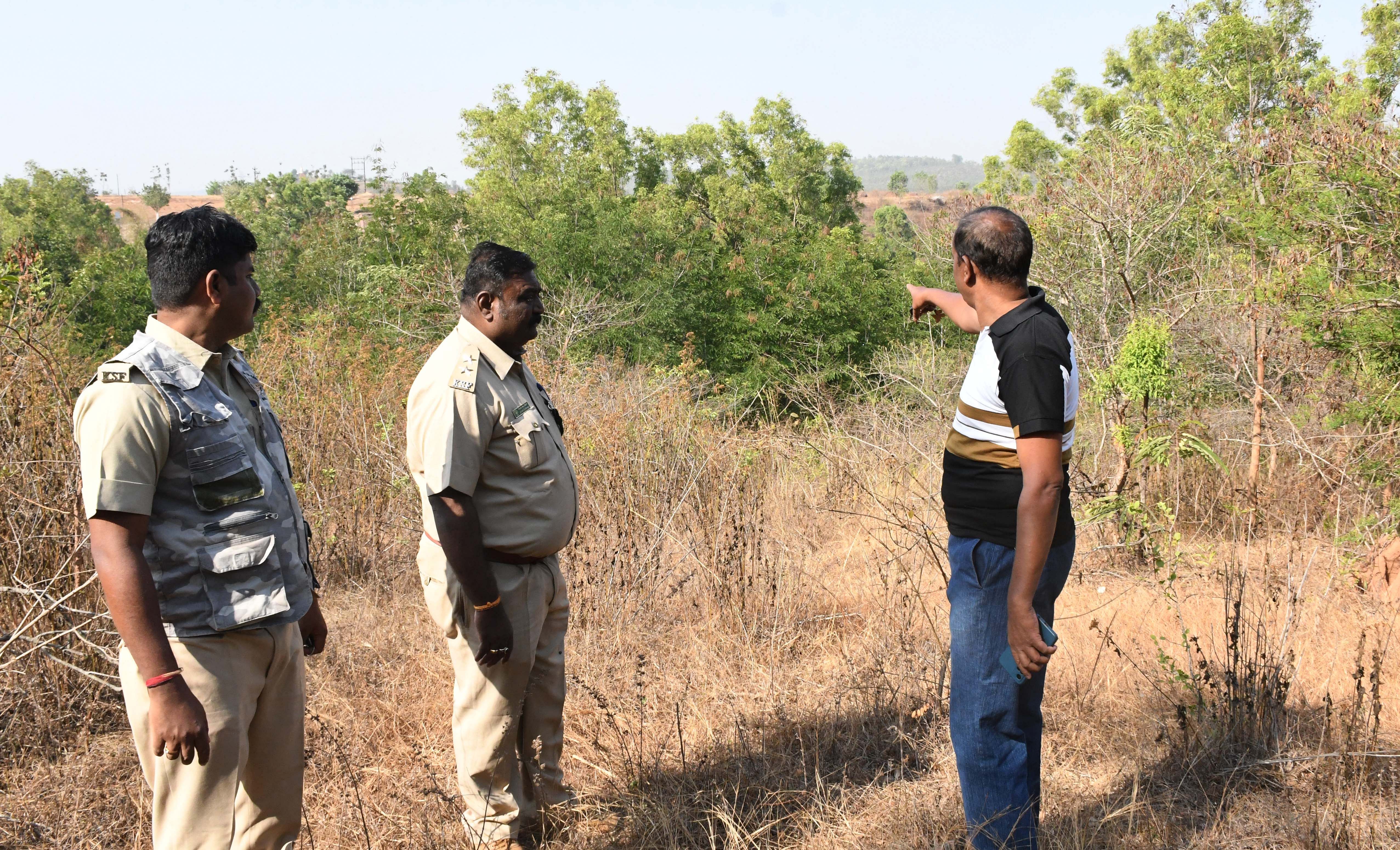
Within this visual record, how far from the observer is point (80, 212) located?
160ft

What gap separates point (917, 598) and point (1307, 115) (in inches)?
264

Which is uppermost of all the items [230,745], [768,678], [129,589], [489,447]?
A: [489,447]

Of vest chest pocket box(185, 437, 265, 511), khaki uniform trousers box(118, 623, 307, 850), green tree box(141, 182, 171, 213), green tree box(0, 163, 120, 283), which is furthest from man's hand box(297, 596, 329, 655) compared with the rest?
green tree box(141, 182, 171, 213)

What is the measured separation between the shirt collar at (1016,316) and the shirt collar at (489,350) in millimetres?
1337

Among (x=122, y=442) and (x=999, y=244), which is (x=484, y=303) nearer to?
(x=122, y=442)

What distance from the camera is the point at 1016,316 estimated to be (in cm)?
224

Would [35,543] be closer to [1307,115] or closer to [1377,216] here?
[1377,216]

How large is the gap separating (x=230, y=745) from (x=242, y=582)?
1.16ft

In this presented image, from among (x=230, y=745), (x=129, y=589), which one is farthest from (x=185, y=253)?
(x=230, y=745)

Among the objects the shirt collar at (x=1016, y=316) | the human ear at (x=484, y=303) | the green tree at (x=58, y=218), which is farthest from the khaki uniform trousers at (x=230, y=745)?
the green tree at (x=58, y=218)

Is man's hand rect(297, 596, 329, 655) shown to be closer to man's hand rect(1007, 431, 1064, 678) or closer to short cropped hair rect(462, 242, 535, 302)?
short cropped hair rect(462, 242, 535, 302)

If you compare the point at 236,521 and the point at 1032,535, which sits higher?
the point at 236,521

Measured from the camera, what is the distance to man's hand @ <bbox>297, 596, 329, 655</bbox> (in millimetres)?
2389

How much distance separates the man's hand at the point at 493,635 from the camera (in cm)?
250
